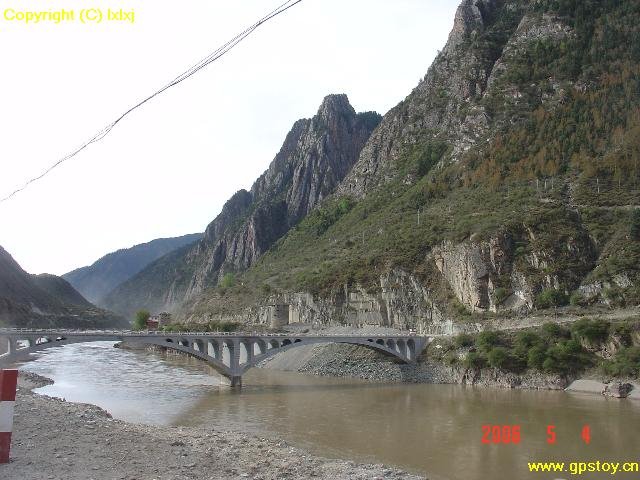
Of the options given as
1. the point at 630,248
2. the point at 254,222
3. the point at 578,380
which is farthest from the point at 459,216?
the point at 254,222

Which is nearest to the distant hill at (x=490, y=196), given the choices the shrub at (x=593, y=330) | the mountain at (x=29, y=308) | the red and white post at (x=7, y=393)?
the shrub at (x=593, y=330)

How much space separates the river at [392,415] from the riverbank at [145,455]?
309 centimetres

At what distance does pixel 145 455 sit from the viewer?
1816cm

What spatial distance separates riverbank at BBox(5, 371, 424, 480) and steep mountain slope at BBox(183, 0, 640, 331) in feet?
149

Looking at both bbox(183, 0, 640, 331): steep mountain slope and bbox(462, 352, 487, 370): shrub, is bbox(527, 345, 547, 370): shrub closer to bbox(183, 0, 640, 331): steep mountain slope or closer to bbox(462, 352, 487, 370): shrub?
bbox(462, 352, 487, 370): shrub

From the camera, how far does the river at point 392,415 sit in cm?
2303

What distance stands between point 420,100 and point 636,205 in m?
76.9

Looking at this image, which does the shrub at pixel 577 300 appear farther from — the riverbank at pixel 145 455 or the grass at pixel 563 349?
the riverbank at pixel 145 455

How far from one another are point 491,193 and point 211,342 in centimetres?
5575

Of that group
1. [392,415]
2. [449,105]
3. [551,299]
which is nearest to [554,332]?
[551,299]

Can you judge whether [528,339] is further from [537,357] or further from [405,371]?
[405,371]

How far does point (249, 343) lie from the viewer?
171ft

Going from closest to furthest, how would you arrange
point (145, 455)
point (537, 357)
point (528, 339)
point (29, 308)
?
point (145, 455) → point (537, 357) → point (528, 339) → point (29, 308)

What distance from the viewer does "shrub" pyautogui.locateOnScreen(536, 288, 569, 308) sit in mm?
59375
